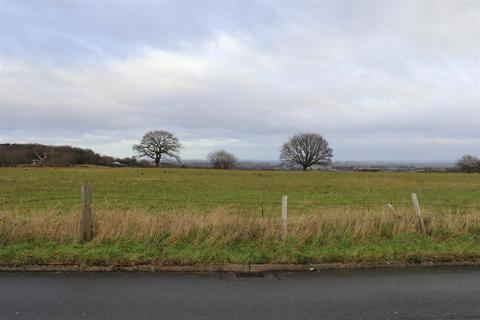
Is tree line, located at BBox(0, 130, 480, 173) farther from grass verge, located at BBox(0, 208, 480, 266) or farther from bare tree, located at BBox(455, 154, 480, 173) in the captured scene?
grass verge, located at BBox(0, 208, 480, 266)

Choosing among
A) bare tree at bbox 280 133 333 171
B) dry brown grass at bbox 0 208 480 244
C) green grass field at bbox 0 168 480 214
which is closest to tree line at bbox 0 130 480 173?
bare tree at bbox 280 133 333 171

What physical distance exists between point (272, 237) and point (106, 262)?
139 inches

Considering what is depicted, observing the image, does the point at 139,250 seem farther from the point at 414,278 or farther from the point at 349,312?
the point at 414,278

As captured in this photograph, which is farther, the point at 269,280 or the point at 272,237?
the point at 272,237

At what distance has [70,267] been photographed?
7043 mm

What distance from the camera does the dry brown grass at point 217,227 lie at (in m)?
8.60

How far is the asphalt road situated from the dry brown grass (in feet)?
5.96

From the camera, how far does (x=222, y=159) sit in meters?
101

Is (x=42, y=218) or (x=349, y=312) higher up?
(x=42, y=218)

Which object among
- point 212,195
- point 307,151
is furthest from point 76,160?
point 212,195

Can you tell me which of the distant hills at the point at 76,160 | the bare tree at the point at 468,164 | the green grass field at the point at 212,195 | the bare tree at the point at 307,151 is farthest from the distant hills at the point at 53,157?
the bare tree at the point at 468,164

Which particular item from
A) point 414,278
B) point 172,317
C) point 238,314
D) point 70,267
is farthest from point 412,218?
point 70,267

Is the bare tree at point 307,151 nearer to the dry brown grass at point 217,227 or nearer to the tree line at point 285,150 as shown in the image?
the tree line at point 285,150

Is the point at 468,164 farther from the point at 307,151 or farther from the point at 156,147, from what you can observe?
the point at 156,147
